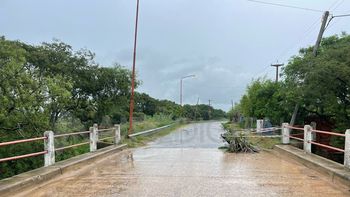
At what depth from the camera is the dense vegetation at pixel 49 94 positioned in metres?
19.6

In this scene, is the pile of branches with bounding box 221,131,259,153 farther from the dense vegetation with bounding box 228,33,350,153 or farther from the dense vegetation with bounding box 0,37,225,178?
the dense vegetation with bounding box 0,37,225,178

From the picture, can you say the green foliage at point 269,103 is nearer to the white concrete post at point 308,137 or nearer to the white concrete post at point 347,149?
the white concrete post at point 308,137

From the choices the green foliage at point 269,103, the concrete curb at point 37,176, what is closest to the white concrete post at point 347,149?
the concrete curb at point 37,176

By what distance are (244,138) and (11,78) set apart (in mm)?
12183

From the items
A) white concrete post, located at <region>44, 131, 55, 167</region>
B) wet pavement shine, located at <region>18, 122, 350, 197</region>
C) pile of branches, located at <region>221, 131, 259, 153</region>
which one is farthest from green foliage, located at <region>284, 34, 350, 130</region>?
white concrete post, located at <region>44, 131, 55, 167</region>

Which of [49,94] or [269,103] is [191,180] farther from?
[269,103]

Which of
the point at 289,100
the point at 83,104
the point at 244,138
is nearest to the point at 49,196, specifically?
the point at 244,138

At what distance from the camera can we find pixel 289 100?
2289 cm

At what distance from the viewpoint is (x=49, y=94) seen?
861 inches

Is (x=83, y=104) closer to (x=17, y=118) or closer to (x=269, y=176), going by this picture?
(x=17, y=118)

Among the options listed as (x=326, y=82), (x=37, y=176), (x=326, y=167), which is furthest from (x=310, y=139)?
(x=37, y=176)

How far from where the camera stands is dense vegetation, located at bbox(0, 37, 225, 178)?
64.2 feet

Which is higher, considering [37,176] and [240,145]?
[240,145]

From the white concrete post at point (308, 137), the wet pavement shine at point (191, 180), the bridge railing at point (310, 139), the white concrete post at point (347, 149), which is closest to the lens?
the wet pavement shine at point (191, 180)
